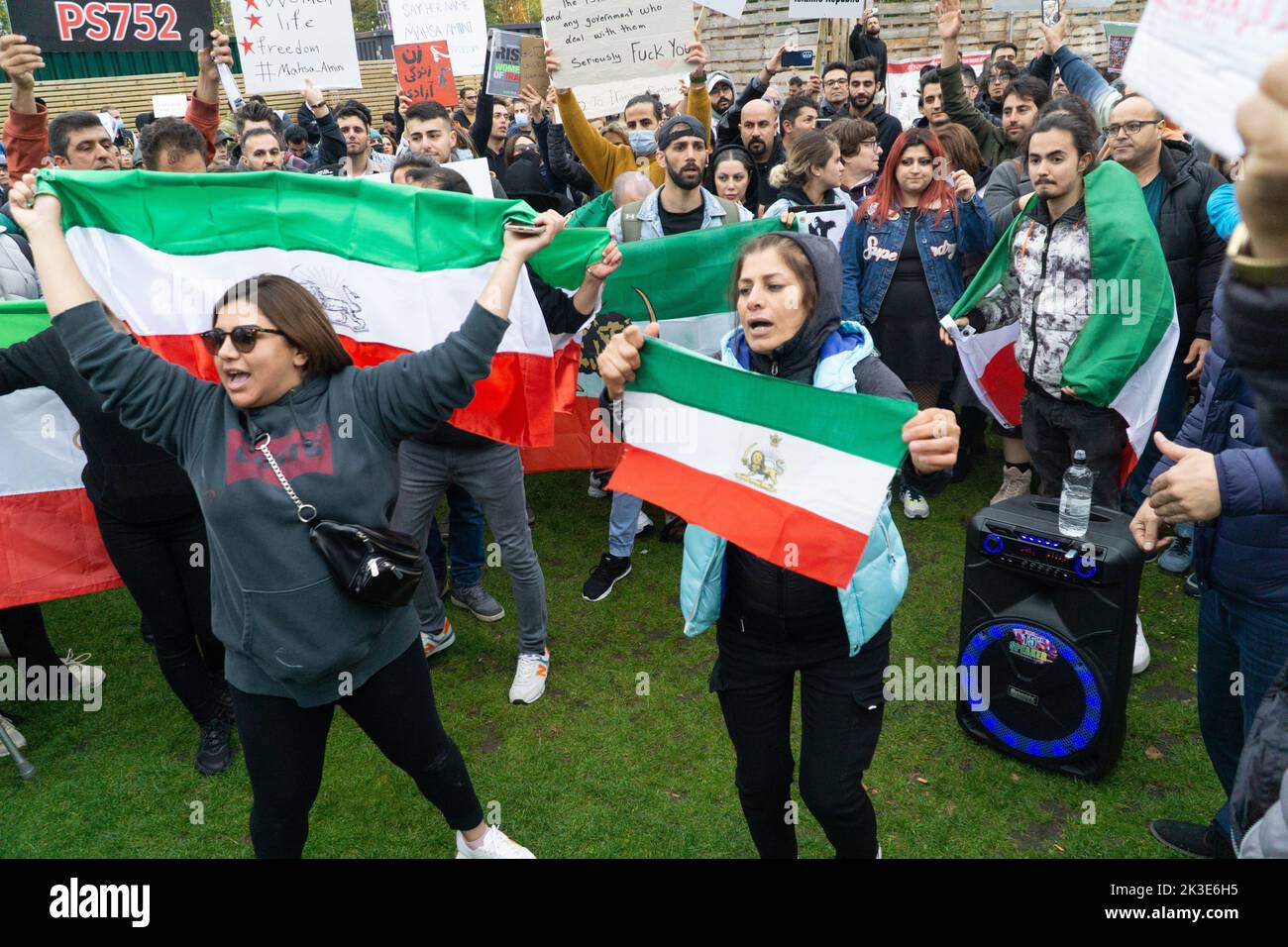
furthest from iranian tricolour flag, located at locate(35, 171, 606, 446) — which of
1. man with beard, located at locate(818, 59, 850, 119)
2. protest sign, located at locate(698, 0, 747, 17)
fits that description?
man with beard, located at locate(818, 59, 850, 119)

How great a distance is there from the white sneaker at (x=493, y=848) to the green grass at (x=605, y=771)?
23 centimetres

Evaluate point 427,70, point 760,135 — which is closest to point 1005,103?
point 760,135

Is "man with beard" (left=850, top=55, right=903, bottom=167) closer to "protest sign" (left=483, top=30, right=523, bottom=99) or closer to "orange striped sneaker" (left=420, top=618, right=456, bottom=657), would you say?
"protest sign" (left=483, top=30, right=523, bottom=99)

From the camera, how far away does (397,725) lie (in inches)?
115

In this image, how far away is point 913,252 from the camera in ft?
18.9

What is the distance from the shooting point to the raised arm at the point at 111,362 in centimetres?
258

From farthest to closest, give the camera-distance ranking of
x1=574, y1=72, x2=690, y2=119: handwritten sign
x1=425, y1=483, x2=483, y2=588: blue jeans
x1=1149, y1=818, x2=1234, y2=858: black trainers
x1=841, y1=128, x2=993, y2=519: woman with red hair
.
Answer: x1=574, y1=72, x2=690, y2=119: handwritten sign < x1=841, y1=128, x2=993, y2=519: woman with red hair < x1=425, y1=483, x2=483, y2=588: blue jeans < x1=1149, y1=818, x2=1234, y2=858: black trainers

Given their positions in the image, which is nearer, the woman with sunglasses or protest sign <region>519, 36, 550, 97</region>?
the woman with sunglasses

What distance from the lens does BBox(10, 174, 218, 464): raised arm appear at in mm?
2580

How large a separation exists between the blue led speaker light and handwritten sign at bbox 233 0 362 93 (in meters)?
5.98

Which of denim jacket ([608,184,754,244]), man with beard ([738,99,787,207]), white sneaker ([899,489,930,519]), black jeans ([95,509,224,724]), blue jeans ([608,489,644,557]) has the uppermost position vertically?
man with beard ([738,99,787,207])

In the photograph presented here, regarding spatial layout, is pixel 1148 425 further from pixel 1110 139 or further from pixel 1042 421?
pixel 1110 139

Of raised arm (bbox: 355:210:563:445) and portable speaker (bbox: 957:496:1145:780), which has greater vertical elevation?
raised arm (bbox: 355:210:563:445)

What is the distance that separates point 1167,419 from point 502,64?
18.0 ft
